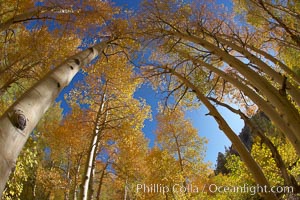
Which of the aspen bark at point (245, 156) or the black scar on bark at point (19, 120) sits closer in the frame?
the black scar on bark at point (19, 120)

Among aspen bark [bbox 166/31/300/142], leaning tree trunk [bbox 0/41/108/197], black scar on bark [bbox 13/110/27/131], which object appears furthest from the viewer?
aspen bark [bbox 166/31/300/142]

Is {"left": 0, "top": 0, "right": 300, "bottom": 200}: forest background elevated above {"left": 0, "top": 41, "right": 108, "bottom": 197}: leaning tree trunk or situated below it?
above

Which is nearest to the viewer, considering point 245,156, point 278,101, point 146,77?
point 278,101

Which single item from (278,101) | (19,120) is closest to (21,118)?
(19,120)

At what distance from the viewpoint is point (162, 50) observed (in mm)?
6727

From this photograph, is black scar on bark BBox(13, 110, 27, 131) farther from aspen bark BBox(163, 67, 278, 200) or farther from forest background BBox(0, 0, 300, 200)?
aspen bark BBox(163, 67, 278, 200)

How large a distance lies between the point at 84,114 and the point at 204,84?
5.44 m

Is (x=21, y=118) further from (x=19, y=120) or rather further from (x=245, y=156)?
(x=245, y=156)

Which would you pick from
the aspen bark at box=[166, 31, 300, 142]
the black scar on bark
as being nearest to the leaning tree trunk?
the black scar on bark

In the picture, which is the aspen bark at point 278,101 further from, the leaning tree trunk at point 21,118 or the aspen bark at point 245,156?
the leaning tree trunk at point 21,118

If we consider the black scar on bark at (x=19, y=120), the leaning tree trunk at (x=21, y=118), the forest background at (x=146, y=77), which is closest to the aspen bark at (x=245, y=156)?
the forest background at (x=146, y=77)

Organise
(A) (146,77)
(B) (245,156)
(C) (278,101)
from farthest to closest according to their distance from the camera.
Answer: (A) (146,77), (B) (245,156), (C) (278,101)

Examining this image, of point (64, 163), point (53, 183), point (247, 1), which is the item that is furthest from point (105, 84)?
point (64, 163)

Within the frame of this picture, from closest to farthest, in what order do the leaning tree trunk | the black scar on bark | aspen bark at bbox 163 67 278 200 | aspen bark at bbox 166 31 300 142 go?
the leaning tree trunk, the black scar on bark, aspen bark at bbox 166 31 300 142, aspen bark at bbox 163 67 278 200
